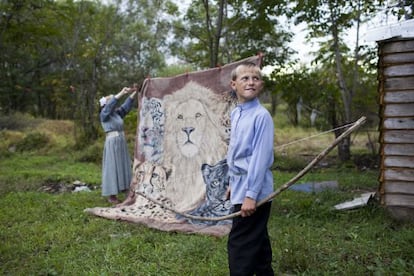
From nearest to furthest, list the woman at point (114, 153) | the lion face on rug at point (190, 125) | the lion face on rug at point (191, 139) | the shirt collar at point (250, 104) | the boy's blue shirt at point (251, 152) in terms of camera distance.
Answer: the boy's blue shirt at point (251, 152) < the shirt collar at point (250, 104) < the lion face on rug at point (191, 139) < the lion face on rug at point (190, 125) < the woman at point (114, 153)

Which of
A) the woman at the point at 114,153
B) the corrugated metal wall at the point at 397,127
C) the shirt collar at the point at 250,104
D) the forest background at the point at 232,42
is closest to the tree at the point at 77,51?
the forest background at the point at 232,42

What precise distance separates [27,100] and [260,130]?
21.8 metres

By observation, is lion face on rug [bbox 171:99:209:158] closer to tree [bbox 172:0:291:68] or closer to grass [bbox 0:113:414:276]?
grass [bbox 0:113:414:276]

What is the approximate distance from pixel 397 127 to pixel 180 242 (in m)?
2.75

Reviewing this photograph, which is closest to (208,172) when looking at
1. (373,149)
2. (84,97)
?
(373,149)

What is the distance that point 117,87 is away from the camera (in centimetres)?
1855

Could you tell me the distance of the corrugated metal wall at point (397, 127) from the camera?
4551 mm

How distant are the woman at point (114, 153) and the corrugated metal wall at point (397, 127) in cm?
349

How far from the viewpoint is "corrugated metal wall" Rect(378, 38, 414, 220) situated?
455cm

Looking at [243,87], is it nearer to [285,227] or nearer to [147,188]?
[285,227]

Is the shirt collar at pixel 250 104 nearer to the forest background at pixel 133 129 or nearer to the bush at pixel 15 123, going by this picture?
the forest background at pixel 133 129

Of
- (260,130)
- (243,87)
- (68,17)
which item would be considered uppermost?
(68,17)

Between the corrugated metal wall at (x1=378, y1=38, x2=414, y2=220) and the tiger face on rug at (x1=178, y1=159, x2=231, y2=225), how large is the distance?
6.04ft

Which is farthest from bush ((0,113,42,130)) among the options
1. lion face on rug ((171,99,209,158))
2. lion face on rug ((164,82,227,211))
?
lion face on rug ((171,99,209,158))
